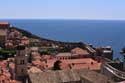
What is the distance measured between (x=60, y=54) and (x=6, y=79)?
22.9 metres

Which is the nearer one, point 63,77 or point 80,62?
point 63,77

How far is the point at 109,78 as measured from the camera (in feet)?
92.5

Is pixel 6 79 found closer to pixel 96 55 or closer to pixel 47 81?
pixel 47 81

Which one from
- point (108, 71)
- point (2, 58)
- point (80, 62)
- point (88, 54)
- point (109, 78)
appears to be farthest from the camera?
point (88, 54)

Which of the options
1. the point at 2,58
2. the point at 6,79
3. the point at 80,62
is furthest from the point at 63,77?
the point at 2,58

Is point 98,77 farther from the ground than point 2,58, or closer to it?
farther from the ground

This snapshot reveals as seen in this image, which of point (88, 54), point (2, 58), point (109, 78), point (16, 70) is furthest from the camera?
point (88, 54)

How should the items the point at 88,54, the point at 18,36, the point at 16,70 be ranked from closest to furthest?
the point at 16,70 → the point at 88,54 → the point at 18,36

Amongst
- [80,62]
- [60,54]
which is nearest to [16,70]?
[80,62]

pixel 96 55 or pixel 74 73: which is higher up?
pixel 74 73

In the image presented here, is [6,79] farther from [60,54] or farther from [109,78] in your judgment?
[60,54]

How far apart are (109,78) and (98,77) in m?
0.92

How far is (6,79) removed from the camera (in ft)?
111

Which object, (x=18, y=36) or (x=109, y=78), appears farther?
(x=18, y=36)
